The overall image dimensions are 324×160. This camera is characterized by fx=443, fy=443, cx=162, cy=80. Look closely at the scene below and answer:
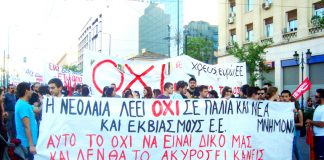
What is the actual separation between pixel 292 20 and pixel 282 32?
1.01m

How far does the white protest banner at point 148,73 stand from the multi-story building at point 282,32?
43.8ft

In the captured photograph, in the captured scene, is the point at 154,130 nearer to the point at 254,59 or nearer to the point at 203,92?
the point at 203,92

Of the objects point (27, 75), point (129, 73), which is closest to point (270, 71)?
point (27, 75)

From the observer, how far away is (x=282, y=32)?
29.9 meters

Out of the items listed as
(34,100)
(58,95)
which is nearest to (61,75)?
(34,100)

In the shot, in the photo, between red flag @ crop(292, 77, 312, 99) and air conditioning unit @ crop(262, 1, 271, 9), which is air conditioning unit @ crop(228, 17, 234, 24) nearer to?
air conditioning unit @ crop(262, 1, 271, 9)

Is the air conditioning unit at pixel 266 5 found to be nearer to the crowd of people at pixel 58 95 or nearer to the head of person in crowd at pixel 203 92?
the crowd of people at pixel 58 95

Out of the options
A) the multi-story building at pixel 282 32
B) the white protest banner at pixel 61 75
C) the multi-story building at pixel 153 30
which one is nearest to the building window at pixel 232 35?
the multi-story building at pixel 282 32

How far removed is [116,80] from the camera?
435 inches

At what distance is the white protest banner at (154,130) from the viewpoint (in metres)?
5.57

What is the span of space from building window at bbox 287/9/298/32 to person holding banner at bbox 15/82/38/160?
2564cm

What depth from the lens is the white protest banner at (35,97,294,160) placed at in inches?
219

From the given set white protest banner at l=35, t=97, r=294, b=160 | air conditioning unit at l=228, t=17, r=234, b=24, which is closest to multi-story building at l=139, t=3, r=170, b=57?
air conditioning unit at l=228, t=17, r=234, b=24

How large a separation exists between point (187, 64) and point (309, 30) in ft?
56.1
